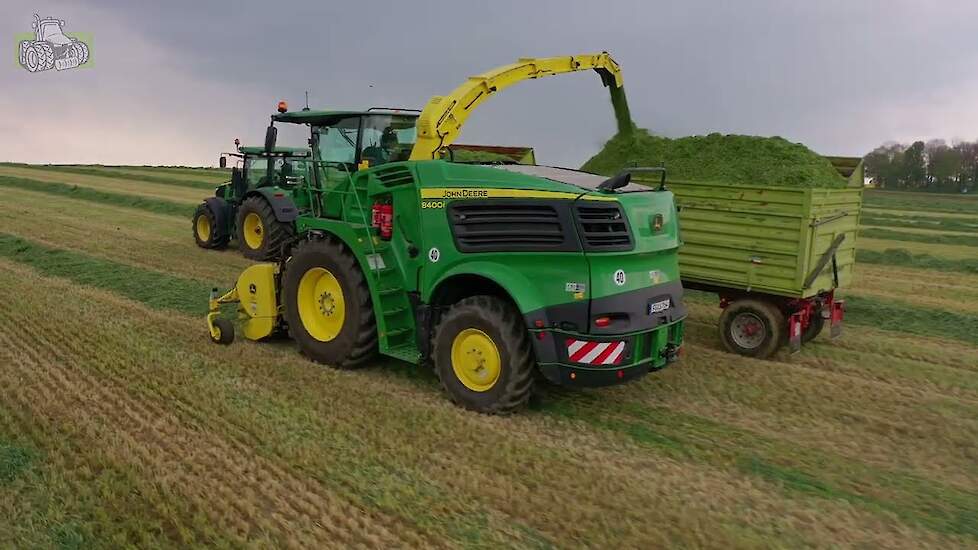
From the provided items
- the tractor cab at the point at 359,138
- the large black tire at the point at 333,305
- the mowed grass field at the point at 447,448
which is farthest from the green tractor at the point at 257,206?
the large black tire at the point at 333,305

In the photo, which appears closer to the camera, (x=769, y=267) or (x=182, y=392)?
(x=182, y=392)

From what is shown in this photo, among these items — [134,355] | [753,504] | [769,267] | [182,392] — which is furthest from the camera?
[769,267]

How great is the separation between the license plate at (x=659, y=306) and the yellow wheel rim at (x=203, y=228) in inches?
425

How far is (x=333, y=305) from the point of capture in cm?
679

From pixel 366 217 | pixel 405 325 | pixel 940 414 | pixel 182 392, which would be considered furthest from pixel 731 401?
pixel 182 392

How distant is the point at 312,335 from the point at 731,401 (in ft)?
12.6

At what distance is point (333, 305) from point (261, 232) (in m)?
6.76

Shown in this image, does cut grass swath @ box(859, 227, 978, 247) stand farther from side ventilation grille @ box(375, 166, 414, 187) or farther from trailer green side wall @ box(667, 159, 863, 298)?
side ventilation grille @ box(375, 166, 414, 187)

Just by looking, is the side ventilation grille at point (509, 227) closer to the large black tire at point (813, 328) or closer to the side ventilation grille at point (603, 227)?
the side ventilation grille at point (603, 227)

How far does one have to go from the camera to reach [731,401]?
6.24 metres

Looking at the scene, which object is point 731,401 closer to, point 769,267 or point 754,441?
point 754,441

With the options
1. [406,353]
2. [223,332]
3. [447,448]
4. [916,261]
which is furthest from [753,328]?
[916,261]

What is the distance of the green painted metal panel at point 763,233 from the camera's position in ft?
24.2

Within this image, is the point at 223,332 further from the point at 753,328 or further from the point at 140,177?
the point at 140,177
